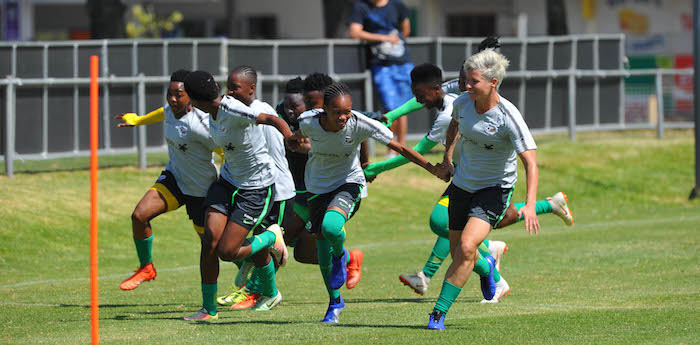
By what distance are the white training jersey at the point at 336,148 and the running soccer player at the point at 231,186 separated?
1.24ft

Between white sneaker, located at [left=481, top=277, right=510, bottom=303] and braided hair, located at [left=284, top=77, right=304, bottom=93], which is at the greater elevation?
braided hair, located at [left=284, top=77, right=304, bottom=93]

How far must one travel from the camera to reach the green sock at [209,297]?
876 centimetres

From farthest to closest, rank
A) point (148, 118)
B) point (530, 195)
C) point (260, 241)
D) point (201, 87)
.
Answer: point (148, 118) → point (260, 241) → point (201, 87) → point (530, 195)

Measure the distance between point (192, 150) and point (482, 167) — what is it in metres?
2.71

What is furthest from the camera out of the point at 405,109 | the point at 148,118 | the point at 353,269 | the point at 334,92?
the point at 148,118

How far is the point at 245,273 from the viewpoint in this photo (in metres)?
10.0

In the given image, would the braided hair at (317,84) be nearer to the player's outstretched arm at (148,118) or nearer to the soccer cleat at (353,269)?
the player's outstretched arm at (148,118)

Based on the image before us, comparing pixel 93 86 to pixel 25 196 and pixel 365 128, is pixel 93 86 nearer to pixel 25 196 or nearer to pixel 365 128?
pixel 365 128

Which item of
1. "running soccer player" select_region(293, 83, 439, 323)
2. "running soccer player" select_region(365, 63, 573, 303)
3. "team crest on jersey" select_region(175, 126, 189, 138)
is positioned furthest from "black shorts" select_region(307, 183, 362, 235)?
"team crest on jersey" select_region(175, 126, 189, 138)

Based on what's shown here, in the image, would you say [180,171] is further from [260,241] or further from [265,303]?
[265,303]

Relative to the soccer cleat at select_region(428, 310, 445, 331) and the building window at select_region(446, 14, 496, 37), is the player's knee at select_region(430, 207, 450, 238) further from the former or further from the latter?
the building window at select_region(446, 14, 496, 37)

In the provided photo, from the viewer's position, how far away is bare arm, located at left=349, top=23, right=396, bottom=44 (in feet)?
57.9

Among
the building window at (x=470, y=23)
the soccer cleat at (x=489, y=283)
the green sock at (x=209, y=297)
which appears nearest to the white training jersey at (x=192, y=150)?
the green sock at (x=209, y=297)

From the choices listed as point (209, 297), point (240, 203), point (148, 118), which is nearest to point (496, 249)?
point (240, 203)
